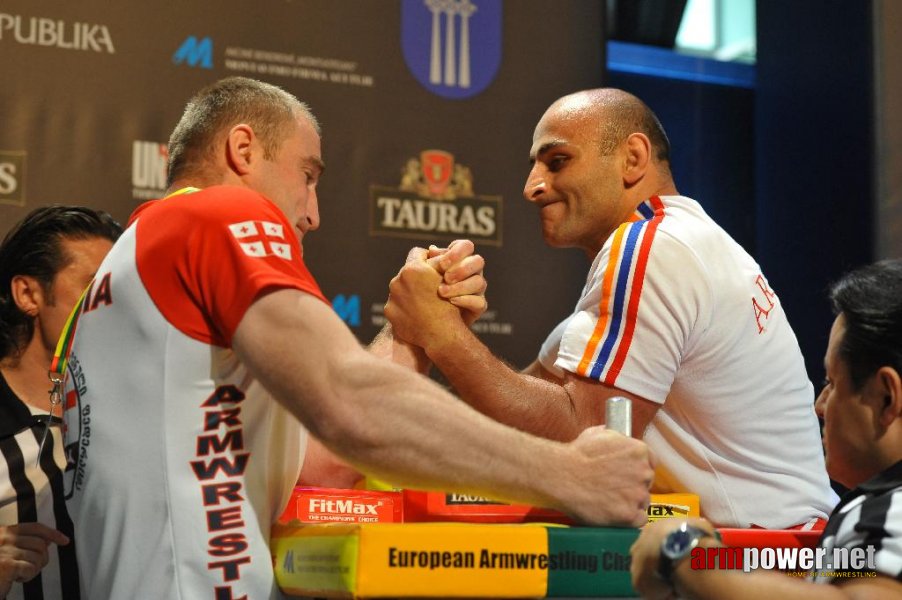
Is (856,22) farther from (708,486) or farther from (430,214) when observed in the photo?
(708,486)

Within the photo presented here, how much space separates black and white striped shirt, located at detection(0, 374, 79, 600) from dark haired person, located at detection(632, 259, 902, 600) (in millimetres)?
1168

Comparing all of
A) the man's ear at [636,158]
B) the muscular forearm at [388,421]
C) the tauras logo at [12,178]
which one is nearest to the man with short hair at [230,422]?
the muscular forearm at [388,421]

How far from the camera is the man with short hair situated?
125 centimetres

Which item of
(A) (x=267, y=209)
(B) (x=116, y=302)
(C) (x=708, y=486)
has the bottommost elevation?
(C) (x=708, y=486)

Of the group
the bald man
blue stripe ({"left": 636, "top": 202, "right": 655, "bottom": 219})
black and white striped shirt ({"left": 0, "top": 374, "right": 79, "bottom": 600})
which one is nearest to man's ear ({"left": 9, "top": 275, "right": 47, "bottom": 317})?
black and white striped shirt ({"left": 0, "top": 374, "right": 79, "bottom": 600})

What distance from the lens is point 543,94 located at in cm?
362

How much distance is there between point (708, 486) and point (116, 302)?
1179 mm

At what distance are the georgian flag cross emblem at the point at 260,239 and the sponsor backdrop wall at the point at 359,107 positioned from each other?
6.13 ft

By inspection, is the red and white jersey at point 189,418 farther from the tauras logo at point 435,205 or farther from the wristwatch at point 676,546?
the tauras logo at point 435,205

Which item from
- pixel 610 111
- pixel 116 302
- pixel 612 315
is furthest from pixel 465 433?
pixel 610 111

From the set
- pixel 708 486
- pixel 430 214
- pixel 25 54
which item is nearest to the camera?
pixel 708 486

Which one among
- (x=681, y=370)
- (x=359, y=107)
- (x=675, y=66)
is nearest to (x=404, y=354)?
(x=681, y=370)

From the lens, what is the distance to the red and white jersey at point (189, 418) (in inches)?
51.8

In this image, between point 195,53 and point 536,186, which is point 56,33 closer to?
point 195,53
